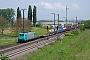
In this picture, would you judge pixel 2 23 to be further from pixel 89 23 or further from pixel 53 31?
pixel 89 23

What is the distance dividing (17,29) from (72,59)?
168 ft

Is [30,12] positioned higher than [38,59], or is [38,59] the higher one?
[30,12]

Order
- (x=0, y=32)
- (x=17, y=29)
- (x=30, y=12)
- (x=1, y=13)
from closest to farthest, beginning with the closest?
(x=17, y=29) < (x=0, y=32) < (x=30, y=12) < (x=1, y=13)

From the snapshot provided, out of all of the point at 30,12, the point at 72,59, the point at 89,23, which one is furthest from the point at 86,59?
the point at 89,23

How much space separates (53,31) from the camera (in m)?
81.3

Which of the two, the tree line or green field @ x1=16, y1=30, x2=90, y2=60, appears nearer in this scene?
green field @ x1=16, y1=30, x2=90, y2=60

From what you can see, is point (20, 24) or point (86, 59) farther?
point (20, 24)

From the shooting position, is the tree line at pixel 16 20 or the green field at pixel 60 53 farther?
the tree line at pixel 16 20

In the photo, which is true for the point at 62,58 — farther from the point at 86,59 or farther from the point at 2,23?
the point at 2,23

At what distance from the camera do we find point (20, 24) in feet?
256

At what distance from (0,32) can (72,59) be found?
61.8 m

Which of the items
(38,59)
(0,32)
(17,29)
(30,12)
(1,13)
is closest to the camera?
(38,59)

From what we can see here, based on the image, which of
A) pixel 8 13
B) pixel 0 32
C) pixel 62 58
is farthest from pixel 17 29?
pixel 8 13

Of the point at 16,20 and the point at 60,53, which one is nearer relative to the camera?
the point at 60,53
